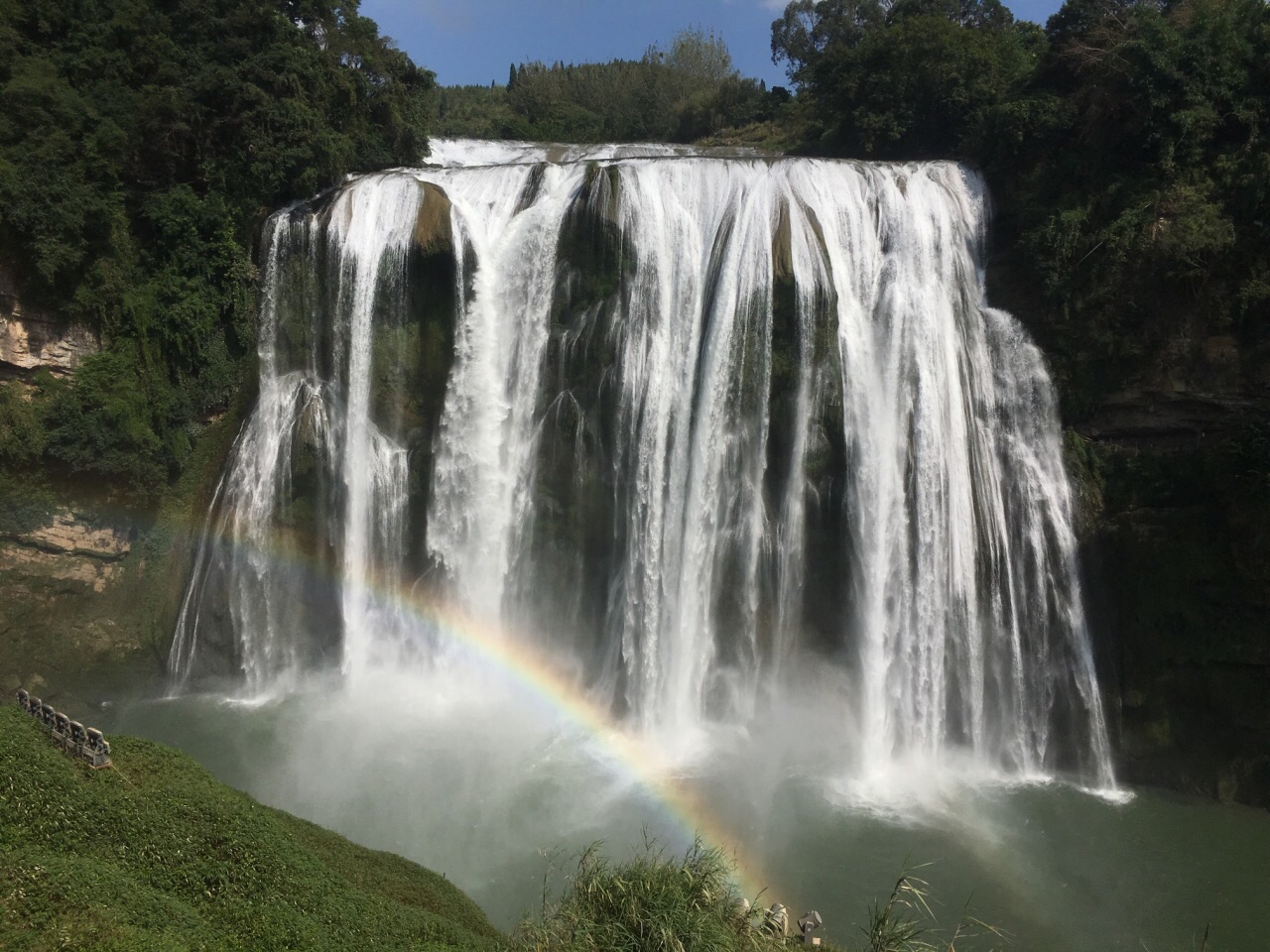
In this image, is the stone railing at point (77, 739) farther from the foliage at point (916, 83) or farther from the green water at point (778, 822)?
the foliage at point (916, 83)

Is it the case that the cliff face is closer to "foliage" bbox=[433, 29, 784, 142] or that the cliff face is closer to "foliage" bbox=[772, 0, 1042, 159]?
"foliage" bbox=[772, 0, 1042, 159]

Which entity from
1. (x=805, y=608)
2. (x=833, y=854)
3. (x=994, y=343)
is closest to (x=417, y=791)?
(x=833, y=854)

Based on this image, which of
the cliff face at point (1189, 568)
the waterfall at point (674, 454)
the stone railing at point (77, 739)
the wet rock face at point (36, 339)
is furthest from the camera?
the wet rock face at point (36, 339)

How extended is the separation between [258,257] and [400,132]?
263 inches

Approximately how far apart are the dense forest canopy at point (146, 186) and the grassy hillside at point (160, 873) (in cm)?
1064

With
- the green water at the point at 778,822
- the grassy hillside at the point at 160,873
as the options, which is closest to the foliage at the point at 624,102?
the green water at the point at 778,822

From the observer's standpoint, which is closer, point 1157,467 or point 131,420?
point 1157,467

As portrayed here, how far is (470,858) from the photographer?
12.4m

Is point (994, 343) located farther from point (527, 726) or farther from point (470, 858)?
point (470, 858)

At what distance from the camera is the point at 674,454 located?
1667cm

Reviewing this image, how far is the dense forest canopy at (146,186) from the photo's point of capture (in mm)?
17531

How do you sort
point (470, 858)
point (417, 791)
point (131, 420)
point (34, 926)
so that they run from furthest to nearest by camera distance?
point (131, 420), point (417, 791), point (470, 858), point (34, 926)

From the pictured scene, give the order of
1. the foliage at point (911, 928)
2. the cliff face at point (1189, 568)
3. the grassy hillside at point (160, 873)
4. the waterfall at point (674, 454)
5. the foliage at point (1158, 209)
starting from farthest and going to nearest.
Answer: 1. the waterfall at point (674, 454)
2. the foliage at point (1158, 209)
3. the cliff face at point (1189, 568)
4. the foliage at point (911, 928)
5. the grassy hillside at point (160, 873)

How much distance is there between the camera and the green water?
11.8 metres
